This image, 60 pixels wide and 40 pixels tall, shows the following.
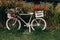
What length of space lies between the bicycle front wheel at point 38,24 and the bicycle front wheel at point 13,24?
25.0 inches

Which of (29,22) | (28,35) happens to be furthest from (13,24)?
(28,35)

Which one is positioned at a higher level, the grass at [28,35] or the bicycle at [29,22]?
the bicycle at [29,22]

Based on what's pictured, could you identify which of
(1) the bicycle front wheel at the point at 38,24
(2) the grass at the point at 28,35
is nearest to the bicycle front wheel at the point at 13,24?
(2) the grass at the point at 28,35

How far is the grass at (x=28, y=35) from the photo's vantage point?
11242 millimetres

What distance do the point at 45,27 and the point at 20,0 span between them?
93.2 inches

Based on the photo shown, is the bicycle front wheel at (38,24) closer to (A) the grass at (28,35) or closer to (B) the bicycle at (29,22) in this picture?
(B) the bicycle at (29,22)

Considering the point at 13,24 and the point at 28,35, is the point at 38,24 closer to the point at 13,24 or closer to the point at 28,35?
the point at 28,35

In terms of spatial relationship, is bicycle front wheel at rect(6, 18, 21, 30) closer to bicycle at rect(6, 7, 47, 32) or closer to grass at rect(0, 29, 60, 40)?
bicycle at rect(6, 7, 47, 32)

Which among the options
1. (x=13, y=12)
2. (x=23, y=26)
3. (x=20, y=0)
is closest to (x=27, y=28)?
(x=23, y=26)

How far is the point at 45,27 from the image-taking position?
12.2m

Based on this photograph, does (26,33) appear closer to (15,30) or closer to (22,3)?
(15,30)

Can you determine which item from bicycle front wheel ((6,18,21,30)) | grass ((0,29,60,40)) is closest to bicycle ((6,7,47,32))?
bicycle front wheel ((6,18,21,30))

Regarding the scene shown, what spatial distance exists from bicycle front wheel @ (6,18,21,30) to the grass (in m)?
0.23

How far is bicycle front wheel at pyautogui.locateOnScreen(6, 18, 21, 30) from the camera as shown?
40.0 feet
